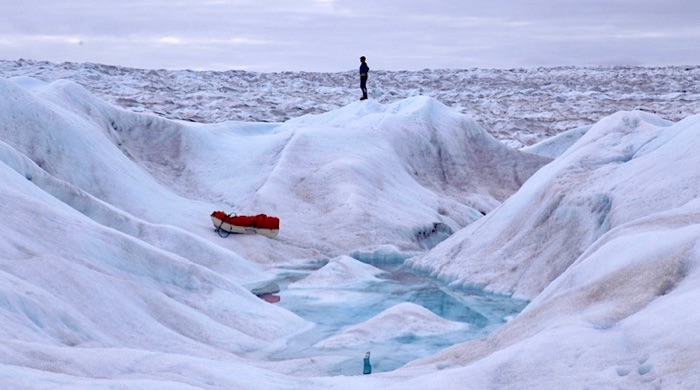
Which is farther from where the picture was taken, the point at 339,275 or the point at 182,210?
the point at 182,210

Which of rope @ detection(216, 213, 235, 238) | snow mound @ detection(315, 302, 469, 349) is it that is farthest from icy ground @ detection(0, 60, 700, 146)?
snow mound @ detection(315, 302, 469, 349)

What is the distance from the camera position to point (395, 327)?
32.3 feet

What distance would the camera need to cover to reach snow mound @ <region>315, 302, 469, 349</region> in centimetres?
959

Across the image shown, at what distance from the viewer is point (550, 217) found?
11.5m

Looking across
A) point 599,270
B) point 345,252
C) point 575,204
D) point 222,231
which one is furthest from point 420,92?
point 599,270

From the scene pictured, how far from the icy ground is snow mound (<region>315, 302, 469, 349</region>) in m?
15.7

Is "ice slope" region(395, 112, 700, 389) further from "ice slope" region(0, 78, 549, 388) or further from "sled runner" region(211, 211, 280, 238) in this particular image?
"sled runner" region(211, 211, 280, 238)

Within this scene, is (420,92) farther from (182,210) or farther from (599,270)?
(599,270)

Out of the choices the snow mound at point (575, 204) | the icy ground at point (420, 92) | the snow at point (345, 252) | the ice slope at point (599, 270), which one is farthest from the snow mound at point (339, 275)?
the icy ground at point (420, 92)

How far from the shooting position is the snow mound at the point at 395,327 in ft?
31.4

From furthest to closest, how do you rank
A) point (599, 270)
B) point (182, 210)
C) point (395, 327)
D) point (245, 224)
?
point (182, 210)
point (245, 224)
point (395, 327)
point (599, 270)

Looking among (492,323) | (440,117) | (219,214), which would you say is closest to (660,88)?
(440,117)

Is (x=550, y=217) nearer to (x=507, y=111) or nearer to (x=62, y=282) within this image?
(x=62, y=282)

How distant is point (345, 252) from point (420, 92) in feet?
87.4
